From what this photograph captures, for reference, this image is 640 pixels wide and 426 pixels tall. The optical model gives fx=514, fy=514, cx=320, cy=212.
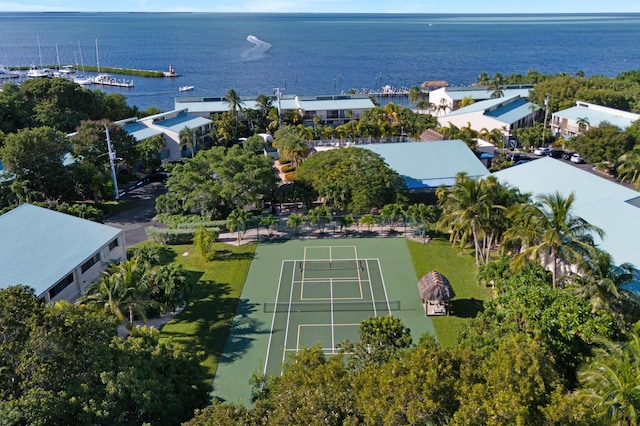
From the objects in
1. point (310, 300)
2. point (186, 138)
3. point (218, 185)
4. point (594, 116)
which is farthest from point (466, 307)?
point (594, 116)

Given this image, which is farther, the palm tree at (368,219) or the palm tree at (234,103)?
the palm tree at (234,103)

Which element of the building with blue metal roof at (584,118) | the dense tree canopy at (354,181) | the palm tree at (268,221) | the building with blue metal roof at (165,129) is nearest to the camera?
the palm tree at (268,221)

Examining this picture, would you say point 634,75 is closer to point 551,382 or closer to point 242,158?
point 242,158

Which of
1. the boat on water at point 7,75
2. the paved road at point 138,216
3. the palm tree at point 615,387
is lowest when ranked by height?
the paved road at point 138,216

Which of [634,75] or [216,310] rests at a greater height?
[634,75]

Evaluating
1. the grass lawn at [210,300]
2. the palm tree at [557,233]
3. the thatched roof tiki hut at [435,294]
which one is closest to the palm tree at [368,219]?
the grass lawn at [210,300]

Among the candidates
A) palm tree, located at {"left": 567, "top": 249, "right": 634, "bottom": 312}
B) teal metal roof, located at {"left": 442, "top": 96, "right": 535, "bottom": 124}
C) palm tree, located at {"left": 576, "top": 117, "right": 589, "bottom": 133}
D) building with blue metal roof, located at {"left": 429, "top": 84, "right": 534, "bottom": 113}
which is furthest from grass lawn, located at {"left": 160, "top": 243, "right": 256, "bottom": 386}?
building with blue metal roof, located at {"left": 429, "top": 84, "right": 534, "bottom": 113}

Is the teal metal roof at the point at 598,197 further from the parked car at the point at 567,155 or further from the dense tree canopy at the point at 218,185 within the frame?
the dense tree canopy at the point at 218,185

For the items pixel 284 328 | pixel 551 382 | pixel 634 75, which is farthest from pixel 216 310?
pixel 634 75

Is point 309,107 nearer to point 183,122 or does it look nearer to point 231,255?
point 183,122
